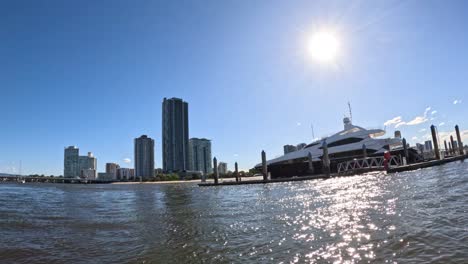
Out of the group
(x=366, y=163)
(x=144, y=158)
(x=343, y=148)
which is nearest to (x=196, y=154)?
(x=144, y=158)

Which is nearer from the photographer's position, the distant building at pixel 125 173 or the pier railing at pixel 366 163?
the pier railing at pixel 366 163

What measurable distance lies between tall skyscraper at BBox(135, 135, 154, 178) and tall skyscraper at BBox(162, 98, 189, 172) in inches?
647

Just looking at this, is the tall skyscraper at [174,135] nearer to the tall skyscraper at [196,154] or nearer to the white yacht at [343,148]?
the tall skyscraper at [196,154]

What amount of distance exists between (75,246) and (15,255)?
4.27 feet

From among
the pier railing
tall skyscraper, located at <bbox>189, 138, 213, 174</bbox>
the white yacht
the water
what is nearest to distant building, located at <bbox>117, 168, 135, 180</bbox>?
tall skyscraper, located at <bbox>189, 138, 213, 174</bbox>

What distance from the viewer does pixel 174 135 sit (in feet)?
531

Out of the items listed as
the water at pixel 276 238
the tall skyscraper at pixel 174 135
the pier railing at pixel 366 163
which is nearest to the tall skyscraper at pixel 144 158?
the tall skyscraper at pixel 174 135

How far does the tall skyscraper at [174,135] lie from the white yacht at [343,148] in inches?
4398

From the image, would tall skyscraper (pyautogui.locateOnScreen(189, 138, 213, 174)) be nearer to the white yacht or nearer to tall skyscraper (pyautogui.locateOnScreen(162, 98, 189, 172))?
tall skyscraper (pyautogui.locateOnScreen(162, 98, 189, 172))

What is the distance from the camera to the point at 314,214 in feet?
34.0

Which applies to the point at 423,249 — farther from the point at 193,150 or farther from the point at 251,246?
the point at 193,150

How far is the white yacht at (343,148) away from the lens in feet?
163

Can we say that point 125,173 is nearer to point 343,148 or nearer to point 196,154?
point 196,154

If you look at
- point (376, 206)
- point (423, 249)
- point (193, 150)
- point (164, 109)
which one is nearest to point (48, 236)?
point (423, 249)
